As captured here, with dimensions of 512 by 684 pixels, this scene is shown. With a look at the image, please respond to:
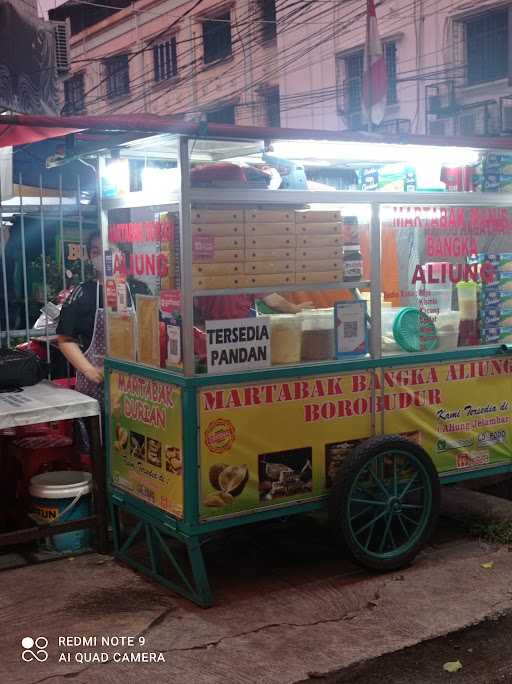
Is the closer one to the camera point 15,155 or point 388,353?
point 388,353

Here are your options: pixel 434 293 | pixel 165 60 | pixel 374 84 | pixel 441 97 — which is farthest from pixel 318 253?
→ pixel 165 60

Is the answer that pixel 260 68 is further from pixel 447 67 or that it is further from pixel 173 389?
pixel 173 389

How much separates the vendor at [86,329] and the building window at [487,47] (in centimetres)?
1476

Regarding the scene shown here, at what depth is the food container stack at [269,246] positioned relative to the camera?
477 centimetres

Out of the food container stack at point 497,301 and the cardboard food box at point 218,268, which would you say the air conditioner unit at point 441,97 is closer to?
the food container stack at point 497,301

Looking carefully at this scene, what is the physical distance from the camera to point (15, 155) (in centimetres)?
611

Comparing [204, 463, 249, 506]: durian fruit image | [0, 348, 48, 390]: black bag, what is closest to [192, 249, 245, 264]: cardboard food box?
[204, 463, 249, 506]: durian fruit image

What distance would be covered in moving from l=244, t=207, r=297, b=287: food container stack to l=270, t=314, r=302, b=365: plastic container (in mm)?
201

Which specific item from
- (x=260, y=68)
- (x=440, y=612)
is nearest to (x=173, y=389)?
(x=440, y=612)

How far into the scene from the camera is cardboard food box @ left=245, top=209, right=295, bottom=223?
15.6 ft

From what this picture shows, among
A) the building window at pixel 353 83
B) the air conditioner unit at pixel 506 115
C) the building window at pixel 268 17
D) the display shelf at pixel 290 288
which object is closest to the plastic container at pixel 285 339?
the display shelf at pixel 290 288

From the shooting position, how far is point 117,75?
1219 inches

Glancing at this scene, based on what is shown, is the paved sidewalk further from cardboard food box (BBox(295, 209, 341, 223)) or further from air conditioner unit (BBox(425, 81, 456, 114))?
air conditioner unit (BBox(425, 81, 456, 114))

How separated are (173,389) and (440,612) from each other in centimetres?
176
